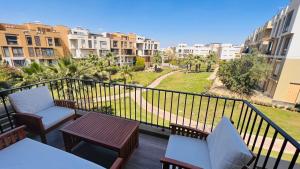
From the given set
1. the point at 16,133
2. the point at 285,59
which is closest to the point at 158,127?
the point at 16,133

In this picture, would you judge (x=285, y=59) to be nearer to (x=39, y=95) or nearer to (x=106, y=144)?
(x=106, y=144)

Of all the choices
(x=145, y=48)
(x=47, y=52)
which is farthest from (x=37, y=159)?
(x=145, y=48)

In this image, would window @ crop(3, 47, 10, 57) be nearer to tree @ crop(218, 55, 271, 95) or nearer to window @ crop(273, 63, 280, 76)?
tree @ crop(218, 55, 271, 95)

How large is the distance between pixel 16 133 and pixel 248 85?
16692 millimetres

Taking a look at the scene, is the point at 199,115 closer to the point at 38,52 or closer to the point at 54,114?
the point at 54,114

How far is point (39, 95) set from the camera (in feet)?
9.62

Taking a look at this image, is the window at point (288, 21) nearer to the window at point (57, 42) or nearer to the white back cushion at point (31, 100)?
the white back cushion at point (31, 100)

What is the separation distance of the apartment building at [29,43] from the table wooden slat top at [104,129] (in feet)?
66.9

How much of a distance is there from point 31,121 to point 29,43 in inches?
904

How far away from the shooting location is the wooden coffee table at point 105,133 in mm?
2033

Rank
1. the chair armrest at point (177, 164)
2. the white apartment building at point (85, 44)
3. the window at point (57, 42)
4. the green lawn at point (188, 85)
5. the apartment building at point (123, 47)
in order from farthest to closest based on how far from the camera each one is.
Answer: the apartment building at point (123, 47) → the white apartment building at point (85, 44) → the window at point (57, 42) → the green lawn at point (188, 85) → the chair armrest at point (177, 164)

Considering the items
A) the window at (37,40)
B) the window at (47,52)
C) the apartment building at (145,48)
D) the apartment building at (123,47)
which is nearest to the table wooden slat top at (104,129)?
the window at (37,40)

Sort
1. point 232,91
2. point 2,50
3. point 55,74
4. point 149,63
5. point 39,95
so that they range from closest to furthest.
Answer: point 39,95
point 55,74
point 232,91
point 2,50
point 149,63

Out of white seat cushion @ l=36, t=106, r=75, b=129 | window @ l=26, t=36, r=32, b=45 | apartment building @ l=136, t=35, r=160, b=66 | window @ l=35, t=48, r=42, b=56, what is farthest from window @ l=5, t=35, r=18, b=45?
white seat cushion @ l=36, t=106, r=75, b=129
